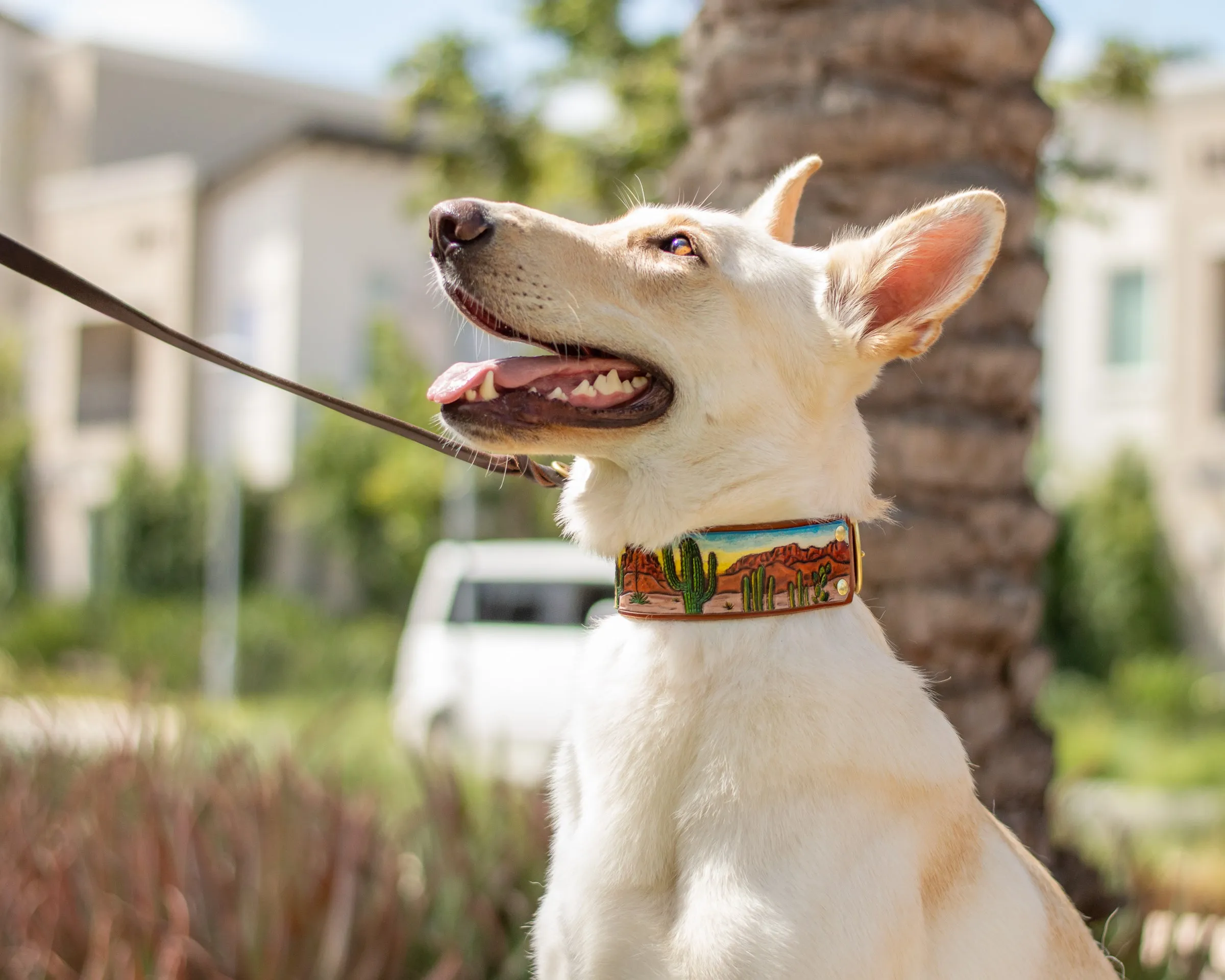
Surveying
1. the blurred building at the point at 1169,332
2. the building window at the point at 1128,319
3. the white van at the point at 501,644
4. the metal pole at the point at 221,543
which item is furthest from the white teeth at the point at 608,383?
the building window at the point at 1128,319

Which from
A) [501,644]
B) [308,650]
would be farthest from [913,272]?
[308,650]

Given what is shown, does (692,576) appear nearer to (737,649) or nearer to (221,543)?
(737,649)

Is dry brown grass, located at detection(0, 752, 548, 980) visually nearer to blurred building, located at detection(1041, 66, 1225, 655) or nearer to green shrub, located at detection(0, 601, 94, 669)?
blurred building, located at detection(1041, 66, 1225, 655)

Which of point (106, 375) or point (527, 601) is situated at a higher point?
point (106, 375)

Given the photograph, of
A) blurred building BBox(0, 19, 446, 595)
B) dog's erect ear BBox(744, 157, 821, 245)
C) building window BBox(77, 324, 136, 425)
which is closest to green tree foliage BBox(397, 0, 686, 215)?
blurred building BBox(0, 19, 446, 595)

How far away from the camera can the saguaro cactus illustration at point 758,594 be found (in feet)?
7.11

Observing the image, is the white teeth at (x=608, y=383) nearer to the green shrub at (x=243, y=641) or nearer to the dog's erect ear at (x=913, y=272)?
the dog's erect ear at (x=913, y=272)

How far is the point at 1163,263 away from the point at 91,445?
838 inches

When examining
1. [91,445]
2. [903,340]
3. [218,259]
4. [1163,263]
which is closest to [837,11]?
[903,340]

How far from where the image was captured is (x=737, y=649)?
7.07ft

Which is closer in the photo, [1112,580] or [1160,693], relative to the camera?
[1160,693]

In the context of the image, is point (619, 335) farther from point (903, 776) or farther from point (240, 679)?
point (240, 679)

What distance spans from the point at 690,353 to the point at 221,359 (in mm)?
927

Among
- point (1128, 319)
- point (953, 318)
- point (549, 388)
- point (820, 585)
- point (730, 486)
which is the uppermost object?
point (1128, 319)
